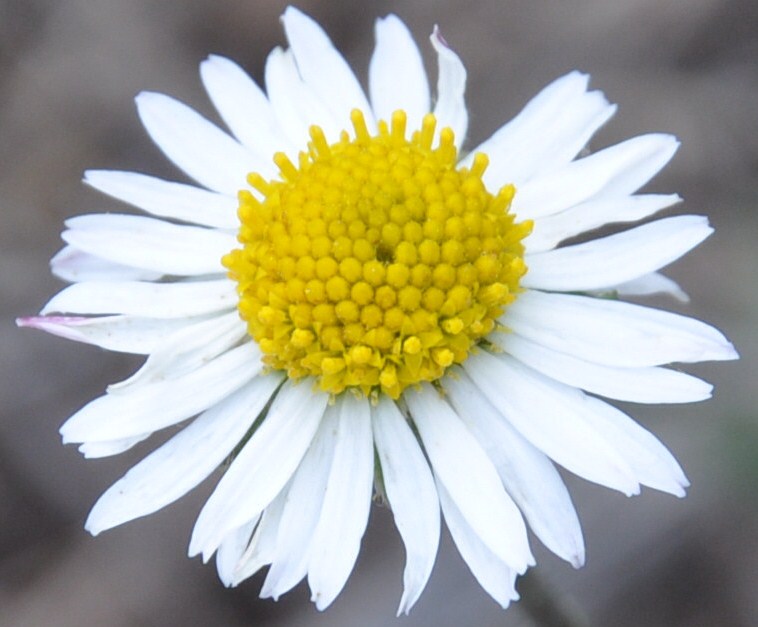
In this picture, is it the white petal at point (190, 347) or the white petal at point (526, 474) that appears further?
the white petal at point (190, 347)

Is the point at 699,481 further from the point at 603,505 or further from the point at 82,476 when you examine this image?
the point at 82,476

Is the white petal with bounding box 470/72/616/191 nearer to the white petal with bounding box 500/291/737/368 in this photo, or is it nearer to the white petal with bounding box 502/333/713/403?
the white petal with bounding box 500/291/737/368

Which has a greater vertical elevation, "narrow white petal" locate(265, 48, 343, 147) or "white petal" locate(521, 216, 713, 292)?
"narrow white petal" locate(265, 48, 343, 147)

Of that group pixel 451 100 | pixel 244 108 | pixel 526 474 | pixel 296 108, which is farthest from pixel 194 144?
pixel 526 474

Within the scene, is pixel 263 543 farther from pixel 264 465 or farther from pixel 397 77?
pixel 397 77

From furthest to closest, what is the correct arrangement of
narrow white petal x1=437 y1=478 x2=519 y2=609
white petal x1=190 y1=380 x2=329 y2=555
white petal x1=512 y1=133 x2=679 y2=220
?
white petal x1=512 y1=133 x2=679 y2=220
white petal x1=190 y1=380 x2=329 y2=555
narrow white petal x1=437 y1=478 x2=519 y2=609

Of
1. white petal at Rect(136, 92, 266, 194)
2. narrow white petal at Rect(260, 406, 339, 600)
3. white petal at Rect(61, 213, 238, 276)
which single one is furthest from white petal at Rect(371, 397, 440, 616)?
white petal at Rect(136, 92, 266, 194)

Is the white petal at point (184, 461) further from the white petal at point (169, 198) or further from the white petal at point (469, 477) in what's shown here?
the white petal at point (169, 198)

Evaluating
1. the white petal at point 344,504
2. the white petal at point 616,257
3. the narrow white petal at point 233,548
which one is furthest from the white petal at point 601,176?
the narrow white petal at point 233,548
